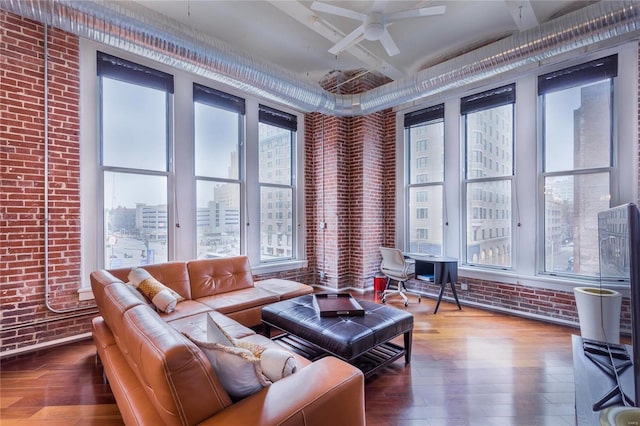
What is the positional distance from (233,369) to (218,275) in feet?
7.93

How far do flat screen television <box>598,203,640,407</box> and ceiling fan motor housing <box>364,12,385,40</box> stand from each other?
220 cm

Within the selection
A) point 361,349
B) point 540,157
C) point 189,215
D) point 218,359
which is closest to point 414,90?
point 540,157

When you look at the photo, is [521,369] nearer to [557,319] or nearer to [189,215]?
[557,319]

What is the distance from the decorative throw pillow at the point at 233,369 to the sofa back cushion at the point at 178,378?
39mm

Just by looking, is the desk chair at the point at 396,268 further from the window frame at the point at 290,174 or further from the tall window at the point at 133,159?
the tall window at the point at 133,159

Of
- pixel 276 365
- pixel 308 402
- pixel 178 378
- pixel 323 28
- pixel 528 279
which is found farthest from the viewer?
pixel 528 279

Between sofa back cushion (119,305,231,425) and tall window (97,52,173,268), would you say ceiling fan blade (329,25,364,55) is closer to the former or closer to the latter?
tall window (97,52,173,268)

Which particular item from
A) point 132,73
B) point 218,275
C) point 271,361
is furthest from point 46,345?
point 132,73

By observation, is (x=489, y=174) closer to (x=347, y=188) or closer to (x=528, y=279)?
(x=528, y=279)

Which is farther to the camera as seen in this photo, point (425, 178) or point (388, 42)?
point (425, 178)

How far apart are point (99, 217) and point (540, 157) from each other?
17.7 ft

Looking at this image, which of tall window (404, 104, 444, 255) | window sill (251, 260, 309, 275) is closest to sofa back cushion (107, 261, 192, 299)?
window sill (251, 260, 309, 275)

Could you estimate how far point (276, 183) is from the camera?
4.84 meters

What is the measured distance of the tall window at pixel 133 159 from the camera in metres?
3.27
